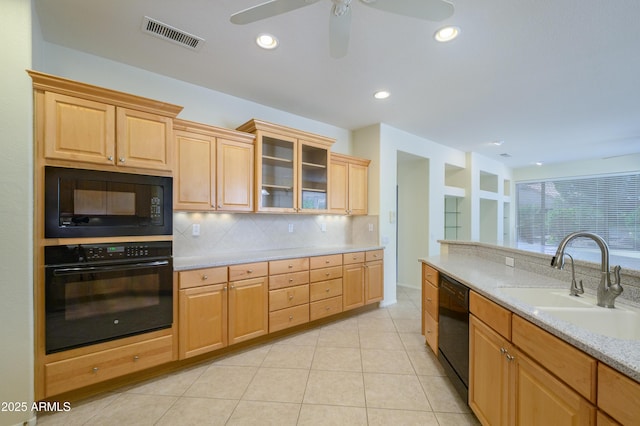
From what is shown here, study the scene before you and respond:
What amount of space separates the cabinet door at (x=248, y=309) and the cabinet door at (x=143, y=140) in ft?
4.19

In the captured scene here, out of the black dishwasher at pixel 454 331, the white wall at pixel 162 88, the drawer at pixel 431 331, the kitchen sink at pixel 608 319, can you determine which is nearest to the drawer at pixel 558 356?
the kitchen sink at pixel 608 319

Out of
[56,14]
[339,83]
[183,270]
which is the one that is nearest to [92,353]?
[183,270]

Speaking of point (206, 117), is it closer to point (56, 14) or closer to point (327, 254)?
point (56, 14)

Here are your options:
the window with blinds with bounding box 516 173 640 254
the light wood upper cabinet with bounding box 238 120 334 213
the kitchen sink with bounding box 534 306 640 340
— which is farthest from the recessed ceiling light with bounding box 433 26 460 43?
the window with blinds with bounding box 516 173 640 254

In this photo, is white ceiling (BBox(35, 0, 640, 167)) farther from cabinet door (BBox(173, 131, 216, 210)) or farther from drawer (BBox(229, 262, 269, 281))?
drawer (BBox(229, 262, 269, 281))

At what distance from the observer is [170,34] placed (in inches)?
79.9

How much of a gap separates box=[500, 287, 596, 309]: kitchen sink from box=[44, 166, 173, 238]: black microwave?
8.54ft

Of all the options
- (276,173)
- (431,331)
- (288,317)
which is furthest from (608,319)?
(276,173)

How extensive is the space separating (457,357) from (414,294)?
2738 millimetres

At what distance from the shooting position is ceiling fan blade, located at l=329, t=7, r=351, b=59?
1460 mm

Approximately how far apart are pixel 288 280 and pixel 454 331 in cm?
165

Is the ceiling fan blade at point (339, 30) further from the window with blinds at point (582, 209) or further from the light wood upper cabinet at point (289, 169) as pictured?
the window with blinds at point (582, 209)

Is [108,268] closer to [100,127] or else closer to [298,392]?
[100,127]

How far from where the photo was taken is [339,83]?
9.06ft
